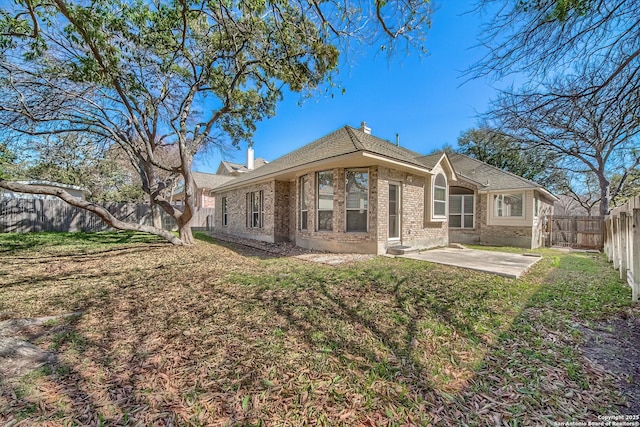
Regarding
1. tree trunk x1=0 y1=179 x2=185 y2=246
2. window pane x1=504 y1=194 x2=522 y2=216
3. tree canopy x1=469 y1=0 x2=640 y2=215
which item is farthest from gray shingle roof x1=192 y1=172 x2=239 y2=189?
tree canopy x1=469 y1=0 x2=640 y2=215

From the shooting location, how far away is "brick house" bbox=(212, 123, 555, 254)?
8734 mm

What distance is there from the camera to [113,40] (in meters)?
7.06

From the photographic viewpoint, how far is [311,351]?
280 centimetres

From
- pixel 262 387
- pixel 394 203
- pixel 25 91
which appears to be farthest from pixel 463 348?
pixel 25 91

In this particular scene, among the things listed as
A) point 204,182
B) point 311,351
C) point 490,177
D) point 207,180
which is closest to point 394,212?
point 311,351

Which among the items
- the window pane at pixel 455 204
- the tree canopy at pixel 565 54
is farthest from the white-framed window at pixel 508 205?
the tree canopy at pixel 565 54

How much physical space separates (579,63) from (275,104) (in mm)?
9203

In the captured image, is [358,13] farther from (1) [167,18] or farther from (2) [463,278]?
(2) [463,278]

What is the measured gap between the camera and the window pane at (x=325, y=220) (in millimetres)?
9547

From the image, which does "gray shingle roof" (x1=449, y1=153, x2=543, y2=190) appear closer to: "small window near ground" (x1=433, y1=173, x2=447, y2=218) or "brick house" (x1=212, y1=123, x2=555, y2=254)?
"brick house" (x1=212, y1=123, x2=555, y2=254)

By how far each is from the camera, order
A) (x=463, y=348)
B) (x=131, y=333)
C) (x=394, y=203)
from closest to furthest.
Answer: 1. (x=463, y=348)
2. (x=131, y=333)
3. (x=394, y=203)

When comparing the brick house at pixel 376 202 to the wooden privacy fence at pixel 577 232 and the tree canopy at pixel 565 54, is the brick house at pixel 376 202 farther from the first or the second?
the tree canopy at pixel 565 54

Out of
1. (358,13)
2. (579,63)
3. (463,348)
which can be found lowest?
(463,348)

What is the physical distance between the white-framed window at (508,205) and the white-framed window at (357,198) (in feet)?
28.5
